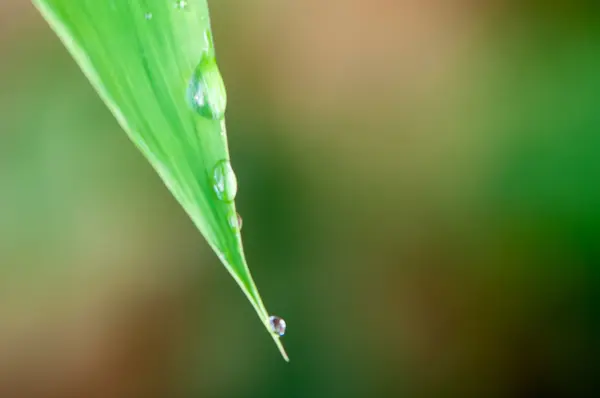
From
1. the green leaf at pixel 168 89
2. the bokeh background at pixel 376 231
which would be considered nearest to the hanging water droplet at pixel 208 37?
the green leaf at pixel 168 89

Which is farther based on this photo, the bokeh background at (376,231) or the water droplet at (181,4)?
the bokeh background at (376,231)

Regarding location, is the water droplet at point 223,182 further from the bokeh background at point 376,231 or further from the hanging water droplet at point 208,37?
the bokeh background at point 376,231

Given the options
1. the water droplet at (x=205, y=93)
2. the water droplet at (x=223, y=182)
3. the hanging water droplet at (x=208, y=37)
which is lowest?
the water droplet at (x=223, y=182)

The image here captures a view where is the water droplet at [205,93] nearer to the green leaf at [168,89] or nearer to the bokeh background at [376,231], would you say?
the green leaf at [168,89]

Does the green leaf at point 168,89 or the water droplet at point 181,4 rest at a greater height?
the water droplet at point 181,4

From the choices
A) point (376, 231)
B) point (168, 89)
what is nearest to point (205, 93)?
point (168, 89)

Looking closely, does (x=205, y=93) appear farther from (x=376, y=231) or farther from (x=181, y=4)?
(x=376, y=231)

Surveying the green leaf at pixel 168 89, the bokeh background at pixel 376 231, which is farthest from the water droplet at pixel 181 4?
the bokeh background at pixel 376 231
